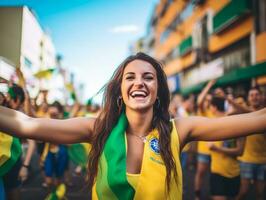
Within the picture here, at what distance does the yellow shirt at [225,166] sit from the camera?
14.3 ft

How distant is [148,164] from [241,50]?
1537 cm

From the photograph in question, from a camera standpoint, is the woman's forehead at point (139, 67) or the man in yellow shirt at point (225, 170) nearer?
the woman's forehead at point (139, 67)

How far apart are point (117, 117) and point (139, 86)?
0.29 metres

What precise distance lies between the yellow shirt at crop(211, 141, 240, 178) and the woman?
241 centimetres

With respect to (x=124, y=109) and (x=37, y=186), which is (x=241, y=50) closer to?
(x=37, y=186)

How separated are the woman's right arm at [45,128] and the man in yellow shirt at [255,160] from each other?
3.47 metres

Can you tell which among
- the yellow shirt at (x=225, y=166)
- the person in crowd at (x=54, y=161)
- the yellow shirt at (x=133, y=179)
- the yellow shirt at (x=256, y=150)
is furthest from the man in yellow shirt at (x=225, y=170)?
A: the person in crowd at (x=54, y=161)

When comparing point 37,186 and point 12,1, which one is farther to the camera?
point 37,186

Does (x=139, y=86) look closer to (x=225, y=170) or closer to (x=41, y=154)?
(x=225, y=170)

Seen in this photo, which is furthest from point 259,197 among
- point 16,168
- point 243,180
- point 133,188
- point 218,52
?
point 218,52

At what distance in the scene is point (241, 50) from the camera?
1620cm

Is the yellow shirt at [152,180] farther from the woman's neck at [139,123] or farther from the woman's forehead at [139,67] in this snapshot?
the woman's forehead at [139,67]

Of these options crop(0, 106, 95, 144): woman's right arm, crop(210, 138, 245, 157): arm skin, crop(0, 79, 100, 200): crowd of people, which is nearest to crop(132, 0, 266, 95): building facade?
crop(210, 138, 245, 157): arm skin


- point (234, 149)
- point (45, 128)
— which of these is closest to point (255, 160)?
point (234, 149)
